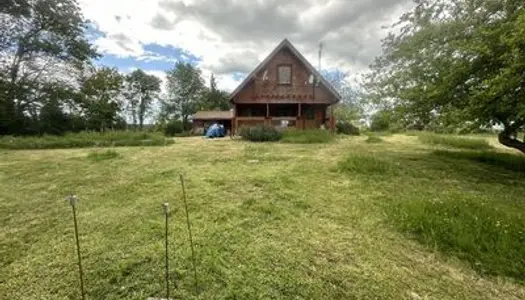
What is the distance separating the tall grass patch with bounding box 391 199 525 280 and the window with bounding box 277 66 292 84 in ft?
51.4

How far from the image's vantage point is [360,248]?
124 inches

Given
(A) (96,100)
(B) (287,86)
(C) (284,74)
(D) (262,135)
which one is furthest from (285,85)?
(A) (96,100)

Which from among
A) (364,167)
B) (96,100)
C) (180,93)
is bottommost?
(364,167)

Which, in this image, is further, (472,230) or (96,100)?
(96,100)

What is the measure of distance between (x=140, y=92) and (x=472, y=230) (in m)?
58.6

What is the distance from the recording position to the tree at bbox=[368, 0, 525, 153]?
5863 mm

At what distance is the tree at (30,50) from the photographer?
63.1 ft

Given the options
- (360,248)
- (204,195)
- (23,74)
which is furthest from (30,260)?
(23,74)

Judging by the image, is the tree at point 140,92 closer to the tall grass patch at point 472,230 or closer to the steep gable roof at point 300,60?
the steep gable roof at point 300,60

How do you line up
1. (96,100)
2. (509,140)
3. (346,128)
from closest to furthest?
(509,140) → (346,128) → (96,100)

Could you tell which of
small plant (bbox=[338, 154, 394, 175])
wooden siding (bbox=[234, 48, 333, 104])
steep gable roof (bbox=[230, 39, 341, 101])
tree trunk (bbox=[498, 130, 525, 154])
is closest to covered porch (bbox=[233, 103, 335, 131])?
wooden siding (bbox=[234, 48, 333, 104])

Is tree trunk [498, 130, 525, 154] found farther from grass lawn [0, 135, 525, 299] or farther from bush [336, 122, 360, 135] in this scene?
bush [336, 122, 360, 135]

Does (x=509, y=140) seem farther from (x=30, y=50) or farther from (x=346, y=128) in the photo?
(x=30, y=50)

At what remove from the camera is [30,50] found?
20.1 metres
